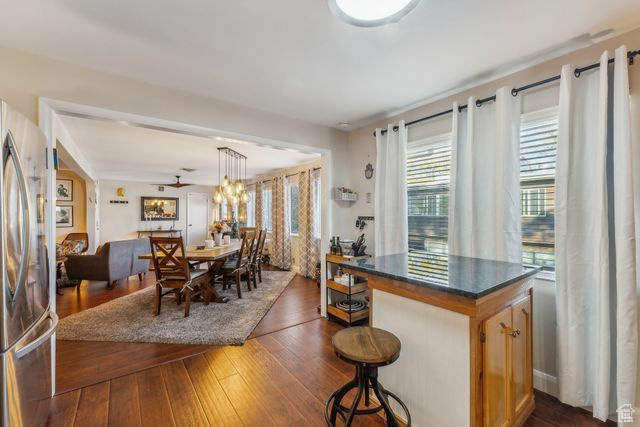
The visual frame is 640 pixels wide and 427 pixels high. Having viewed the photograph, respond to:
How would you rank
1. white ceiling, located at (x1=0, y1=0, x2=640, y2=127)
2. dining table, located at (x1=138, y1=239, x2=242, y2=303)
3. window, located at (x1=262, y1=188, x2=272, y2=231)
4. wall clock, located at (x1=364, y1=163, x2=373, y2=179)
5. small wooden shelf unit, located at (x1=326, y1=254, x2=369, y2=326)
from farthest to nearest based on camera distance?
window, located at (x1=262, y1=188, x2=272, y2=231), dining table, located at (x1=138, y1=239, x2=242, y2=303), wall clock, located at (x1=364, y1=163, x2=373, y2=179), small wooden shelf unit, located at (x1=326, y1=254, x2=369, y2=326), white ceiling, located at (x1=0, y1=0, x2=640, y2=127)

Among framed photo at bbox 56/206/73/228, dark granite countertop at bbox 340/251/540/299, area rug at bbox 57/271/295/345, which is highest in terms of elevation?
framed photo at bbox 56/206/73/228

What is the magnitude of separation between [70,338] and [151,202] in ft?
20.6

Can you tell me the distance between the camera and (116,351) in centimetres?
256

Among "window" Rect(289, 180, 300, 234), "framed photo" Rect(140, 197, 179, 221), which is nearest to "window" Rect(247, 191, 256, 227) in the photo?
"window" Rect(289, 180, 300, 234)

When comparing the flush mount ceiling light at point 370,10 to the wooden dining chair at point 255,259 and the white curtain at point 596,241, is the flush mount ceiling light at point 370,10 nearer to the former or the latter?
the white curtain at point 596,241

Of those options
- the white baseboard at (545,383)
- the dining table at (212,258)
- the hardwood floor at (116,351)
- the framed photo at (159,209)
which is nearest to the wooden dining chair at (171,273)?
the dining table at (212,258)

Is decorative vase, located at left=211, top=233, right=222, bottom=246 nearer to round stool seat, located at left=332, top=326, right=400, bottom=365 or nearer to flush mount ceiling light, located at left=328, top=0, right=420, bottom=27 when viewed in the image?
round stool seat, located at left=332, top=326, right=400, bottom=365

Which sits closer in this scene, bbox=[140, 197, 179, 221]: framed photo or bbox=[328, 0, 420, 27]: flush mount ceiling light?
bbox=[328, 0, 420, 27]: flush mount ceiling light

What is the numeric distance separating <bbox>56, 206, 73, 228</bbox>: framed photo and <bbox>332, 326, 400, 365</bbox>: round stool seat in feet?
27.9

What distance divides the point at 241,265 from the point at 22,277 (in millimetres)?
3135

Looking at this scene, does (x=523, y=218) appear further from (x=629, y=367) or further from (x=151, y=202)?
(x=151, y=202)

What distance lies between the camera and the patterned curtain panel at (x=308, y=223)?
17.5 ft

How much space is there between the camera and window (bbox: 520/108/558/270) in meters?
1.98

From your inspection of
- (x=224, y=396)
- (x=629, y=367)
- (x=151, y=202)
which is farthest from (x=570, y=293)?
(x=151, y=202)
